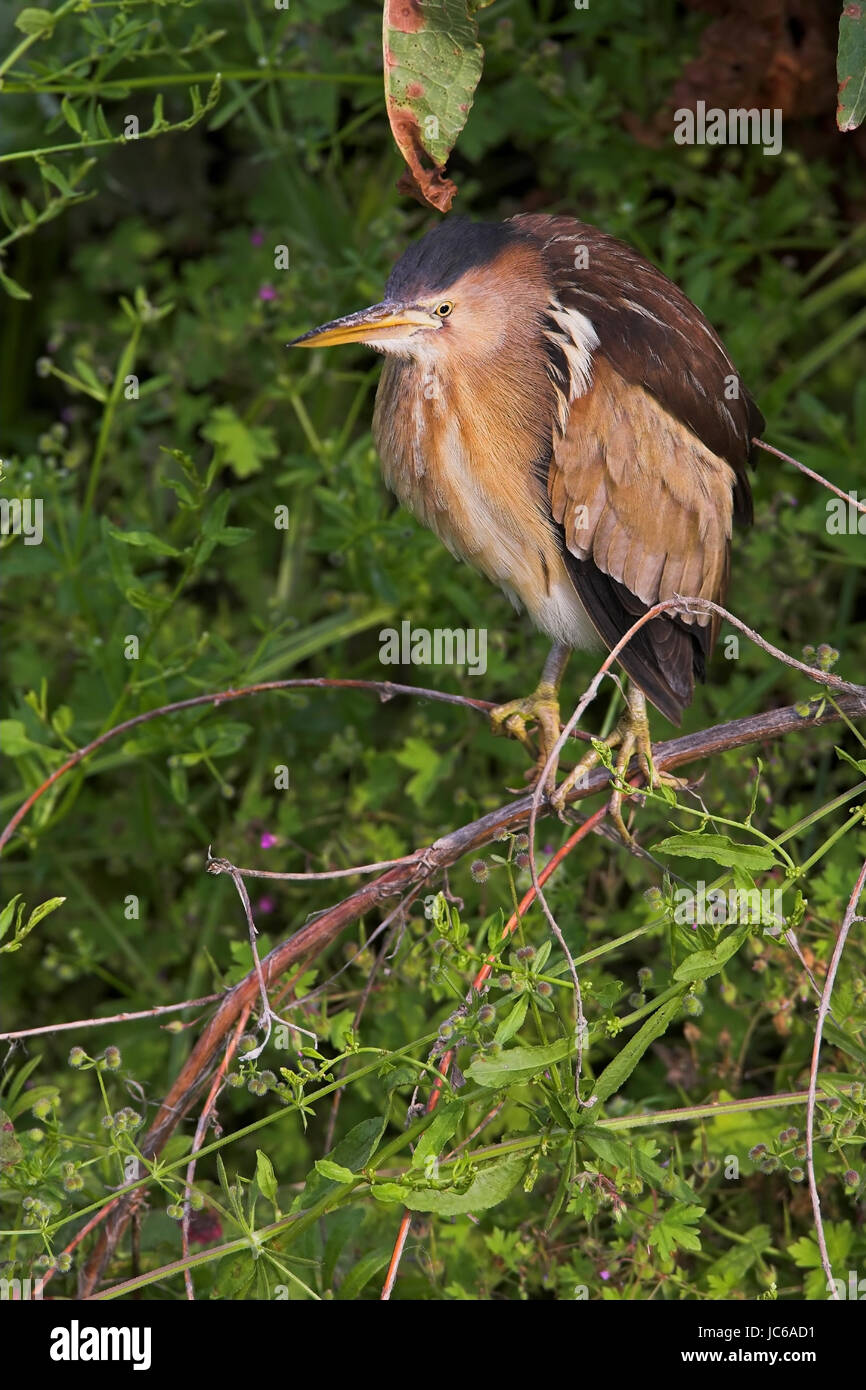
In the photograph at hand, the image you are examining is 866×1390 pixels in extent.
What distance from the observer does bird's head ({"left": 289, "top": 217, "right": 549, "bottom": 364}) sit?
2.03m

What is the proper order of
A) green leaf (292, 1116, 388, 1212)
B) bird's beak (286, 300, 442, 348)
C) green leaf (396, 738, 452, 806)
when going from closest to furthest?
green leaf (292, 1116, 388, 1212) < bird's beak (286, 300, 442, 348) < green leaf (396, 738, 452, 806)

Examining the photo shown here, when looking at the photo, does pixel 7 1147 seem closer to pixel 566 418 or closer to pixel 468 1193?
pixel 468 1193

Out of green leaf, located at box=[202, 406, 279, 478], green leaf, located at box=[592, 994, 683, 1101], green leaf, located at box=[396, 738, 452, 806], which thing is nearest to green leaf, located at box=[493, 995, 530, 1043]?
green leaf, located at box=[592, 994, 683, 1101]

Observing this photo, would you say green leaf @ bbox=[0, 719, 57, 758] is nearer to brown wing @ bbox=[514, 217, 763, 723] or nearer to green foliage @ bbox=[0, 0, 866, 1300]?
green foliage @ bbox=[0, 0, 866, 1300]

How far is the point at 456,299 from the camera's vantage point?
6.81ft

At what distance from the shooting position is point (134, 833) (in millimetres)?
2941

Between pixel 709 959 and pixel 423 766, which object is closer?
pixel 709 959

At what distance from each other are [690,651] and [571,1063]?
0.85 metres

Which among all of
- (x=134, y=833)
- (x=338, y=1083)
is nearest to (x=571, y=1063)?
(x=338, y=1083)

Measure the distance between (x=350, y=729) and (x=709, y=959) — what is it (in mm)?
1336

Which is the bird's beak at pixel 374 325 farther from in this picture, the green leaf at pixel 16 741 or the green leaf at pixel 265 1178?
the green leaf at pixel 265 1178

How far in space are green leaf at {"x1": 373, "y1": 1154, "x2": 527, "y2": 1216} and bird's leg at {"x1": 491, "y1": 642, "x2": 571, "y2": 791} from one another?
3.14 feet

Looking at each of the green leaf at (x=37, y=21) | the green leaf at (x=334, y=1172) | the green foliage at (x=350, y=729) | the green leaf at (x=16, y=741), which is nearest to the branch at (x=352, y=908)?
the green foliage at (x=350, y=729)

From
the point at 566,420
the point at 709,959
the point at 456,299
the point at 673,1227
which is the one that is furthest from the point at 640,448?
the point at 673,1227
